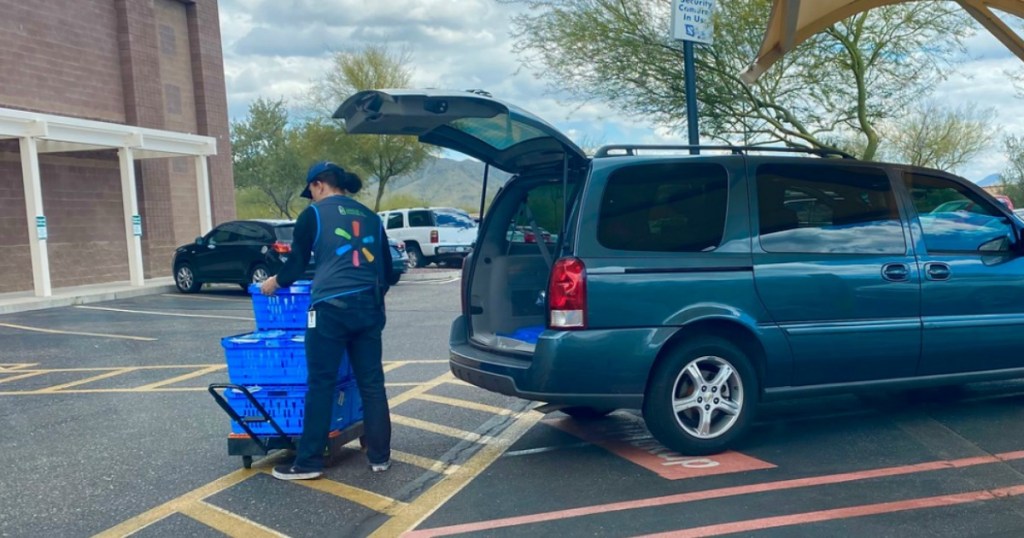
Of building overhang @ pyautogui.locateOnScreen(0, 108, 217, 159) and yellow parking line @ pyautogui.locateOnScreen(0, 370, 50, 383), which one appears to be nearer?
yellow parking line @ pyautogui.locateOnScreen(0, 370, 50, 383)

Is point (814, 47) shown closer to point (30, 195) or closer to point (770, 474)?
point (770, 474)

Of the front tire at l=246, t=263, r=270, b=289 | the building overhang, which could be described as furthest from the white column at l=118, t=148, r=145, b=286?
the front tire at l=246, t=263, r=270, b=289

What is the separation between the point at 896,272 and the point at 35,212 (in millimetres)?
15804

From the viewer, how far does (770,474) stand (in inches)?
185

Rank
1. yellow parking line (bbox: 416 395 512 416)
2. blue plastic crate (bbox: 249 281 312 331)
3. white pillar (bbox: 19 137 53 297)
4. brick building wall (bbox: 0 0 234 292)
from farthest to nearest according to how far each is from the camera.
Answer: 1. brick building wall (bbox: 0 0 234 292)
2. white pillar (bbox: 19 137 53 297)
3. yellow parking line (bbox: 416 395 512 416)
4. blue plastic crate (bbox: 249 281 312 331)

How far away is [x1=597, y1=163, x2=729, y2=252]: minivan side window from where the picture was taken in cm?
492

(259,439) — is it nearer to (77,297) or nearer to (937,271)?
(937,271)

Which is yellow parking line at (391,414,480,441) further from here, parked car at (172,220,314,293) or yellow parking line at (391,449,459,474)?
parked car at (172,220,314,293)

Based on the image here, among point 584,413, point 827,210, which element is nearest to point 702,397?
point 584,413

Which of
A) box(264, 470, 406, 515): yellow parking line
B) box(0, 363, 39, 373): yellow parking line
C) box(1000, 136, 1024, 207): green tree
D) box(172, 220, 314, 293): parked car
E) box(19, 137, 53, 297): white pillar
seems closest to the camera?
box(264, 470, 406, 515): yellow parking line

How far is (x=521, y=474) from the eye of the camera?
4.88 meters

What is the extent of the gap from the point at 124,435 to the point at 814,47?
13046 millimetres

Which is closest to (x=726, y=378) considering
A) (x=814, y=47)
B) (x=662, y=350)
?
(x=662, y=350)

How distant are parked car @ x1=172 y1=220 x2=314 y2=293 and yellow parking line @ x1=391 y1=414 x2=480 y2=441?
10.2 meters
